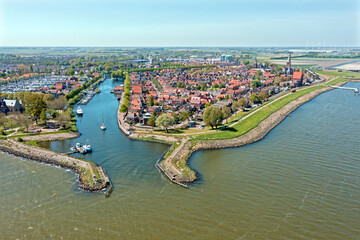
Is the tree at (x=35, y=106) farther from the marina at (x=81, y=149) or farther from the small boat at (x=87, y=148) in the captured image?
the small boat at (x=87, y=148)

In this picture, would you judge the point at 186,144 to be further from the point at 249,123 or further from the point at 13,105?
the point at 13,105

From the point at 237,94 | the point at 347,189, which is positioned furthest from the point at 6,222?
the point at 237,94

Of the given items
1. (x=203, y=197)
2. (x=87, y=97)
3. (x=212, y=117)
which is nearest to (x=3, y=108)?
(x=87, y=97)

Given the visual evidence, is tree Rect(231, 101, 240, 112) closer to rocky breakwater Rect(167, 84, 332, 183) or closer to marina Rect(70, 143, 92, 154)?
rocky breakwater Rect(167, 84, 332, 183)

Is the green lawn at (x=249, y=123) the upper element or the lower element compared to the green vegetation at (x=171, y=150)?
upper

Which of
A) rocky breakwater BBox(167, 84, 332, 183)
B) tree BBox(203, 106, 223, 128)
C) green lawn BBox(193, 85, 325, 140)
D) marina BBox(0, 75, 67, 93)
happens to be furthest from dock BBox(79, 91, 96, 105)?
green lawn BBox(193, 85, 325, 140)

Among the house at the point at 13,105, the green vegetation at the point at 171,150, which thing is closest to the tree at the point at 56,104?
the house at the point at 13,105
